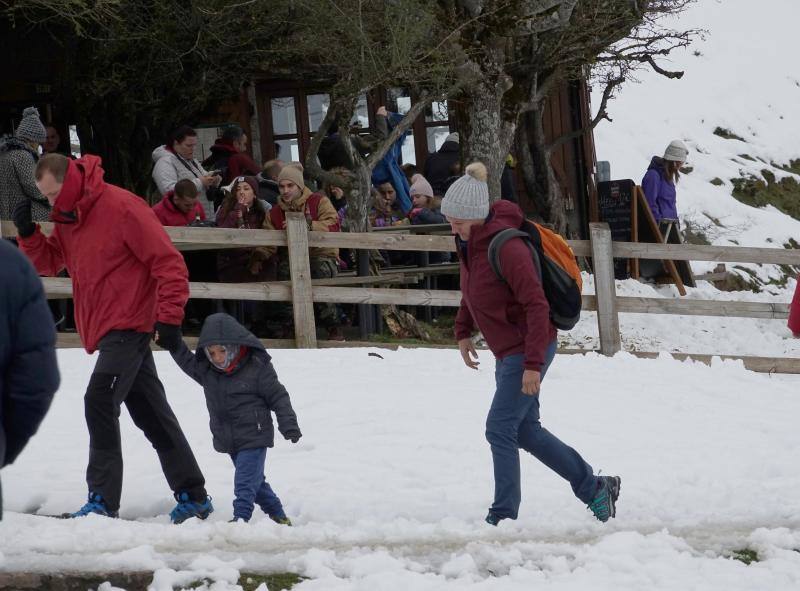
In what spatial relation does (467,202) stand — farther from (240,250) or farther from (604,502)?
(240,250)

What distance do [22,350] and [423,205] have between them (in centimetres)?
1091

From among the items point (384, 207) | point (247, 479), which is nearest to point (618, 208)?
point (384, 207)

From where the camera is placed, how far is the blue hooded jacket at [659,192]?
16.7 meters

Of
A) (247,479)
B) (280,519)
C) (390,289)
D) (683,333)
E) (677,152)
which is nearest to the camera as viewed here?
(247,479)

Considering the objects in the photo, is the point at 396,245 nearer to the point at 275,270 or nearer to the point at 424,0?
the point at 275,270

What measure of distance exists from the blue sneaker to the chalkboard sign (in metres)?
11.3

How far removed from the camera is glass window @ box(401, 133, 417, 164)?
18594mm

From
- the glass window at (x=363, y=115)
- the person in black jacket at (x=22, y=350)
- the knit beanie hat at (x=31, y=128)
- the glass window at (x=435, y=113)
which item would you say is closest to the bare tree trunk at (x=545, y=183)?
the glass window at (x=435, y=113)

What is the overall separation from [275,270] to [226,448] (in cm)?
550

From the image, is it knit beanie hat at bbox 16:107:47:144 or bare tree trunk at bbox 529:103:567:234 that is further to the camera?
bare tree trunk at bbox 529:103:567:234

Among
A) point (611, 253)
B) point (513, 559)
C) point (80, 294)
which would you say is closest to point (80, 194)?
point (80, 294)

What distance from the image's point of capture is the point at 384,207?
48.2 ft

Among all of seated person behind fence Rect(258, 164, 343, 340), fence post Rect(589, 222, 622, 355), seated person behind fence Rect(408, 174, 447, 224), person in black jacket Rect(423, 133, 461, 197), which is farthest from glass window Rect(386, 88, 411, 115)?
fence post Rect(589, 222, 622, 355)

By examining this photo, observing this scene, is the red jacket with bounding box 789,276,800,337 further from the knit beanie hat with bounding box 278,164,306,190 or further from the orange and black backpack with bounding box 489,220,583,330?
the knit beanie hat with bounding box 278,164,306,190
